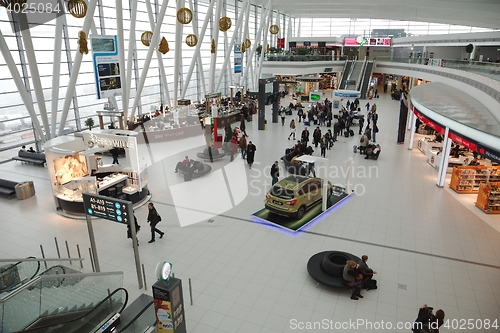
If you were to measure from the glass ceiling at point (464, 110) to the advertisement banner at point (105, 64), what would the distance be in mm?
14561

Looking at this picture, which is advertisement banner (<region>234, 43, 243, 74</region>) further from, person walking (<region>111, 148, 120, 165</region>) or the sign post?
the sign post

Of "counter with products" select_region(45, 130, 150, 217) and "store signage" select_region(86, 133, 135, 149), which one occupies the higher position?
"store signage" select_region(86, 133, 135, 149)

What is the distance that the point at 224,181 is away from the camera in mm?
15758

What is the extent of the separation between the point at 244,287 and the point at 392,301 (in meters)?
3.43

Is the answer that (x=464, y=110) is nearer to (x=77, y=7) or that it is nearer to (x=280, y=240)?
(x=280, y=240)

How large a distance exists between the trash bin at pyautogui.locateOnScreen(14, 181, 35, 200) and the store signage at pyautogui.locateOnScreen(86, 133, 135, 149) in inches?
129

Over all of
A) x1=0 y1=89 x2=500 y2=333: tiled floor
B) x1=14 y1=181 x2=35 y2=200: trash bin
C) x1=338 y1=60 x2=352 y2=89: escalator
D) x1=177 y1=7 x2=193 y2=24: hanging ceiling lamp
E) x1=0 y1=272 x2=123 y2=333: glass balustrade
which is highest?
x1=177 y1=7 x2=193 y2=24: hanging ceiling lamp

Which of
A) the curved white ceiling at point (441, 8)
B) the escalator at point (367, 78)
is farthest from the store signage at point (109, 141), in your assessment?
the escalator at point (367, 78)

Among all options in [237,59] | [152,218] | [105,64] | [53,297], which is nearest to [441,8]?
[237,59]

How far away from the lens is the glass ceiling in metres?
11.1

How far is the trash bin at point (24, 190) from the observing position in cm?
A: 1407

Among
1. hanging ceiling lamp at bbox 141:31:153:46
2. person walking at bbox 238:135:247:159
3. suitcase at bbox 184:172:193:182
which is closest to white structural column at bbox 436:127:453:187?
person walking at bbox 238:135:247:159

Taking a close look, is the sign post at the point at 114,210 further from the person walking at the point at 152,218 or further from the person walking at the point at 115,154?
the person walking at the point at 115,154

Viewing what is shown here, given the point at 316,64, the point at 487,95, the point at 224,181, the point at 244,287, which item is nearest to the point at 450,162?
the point at 487,95
